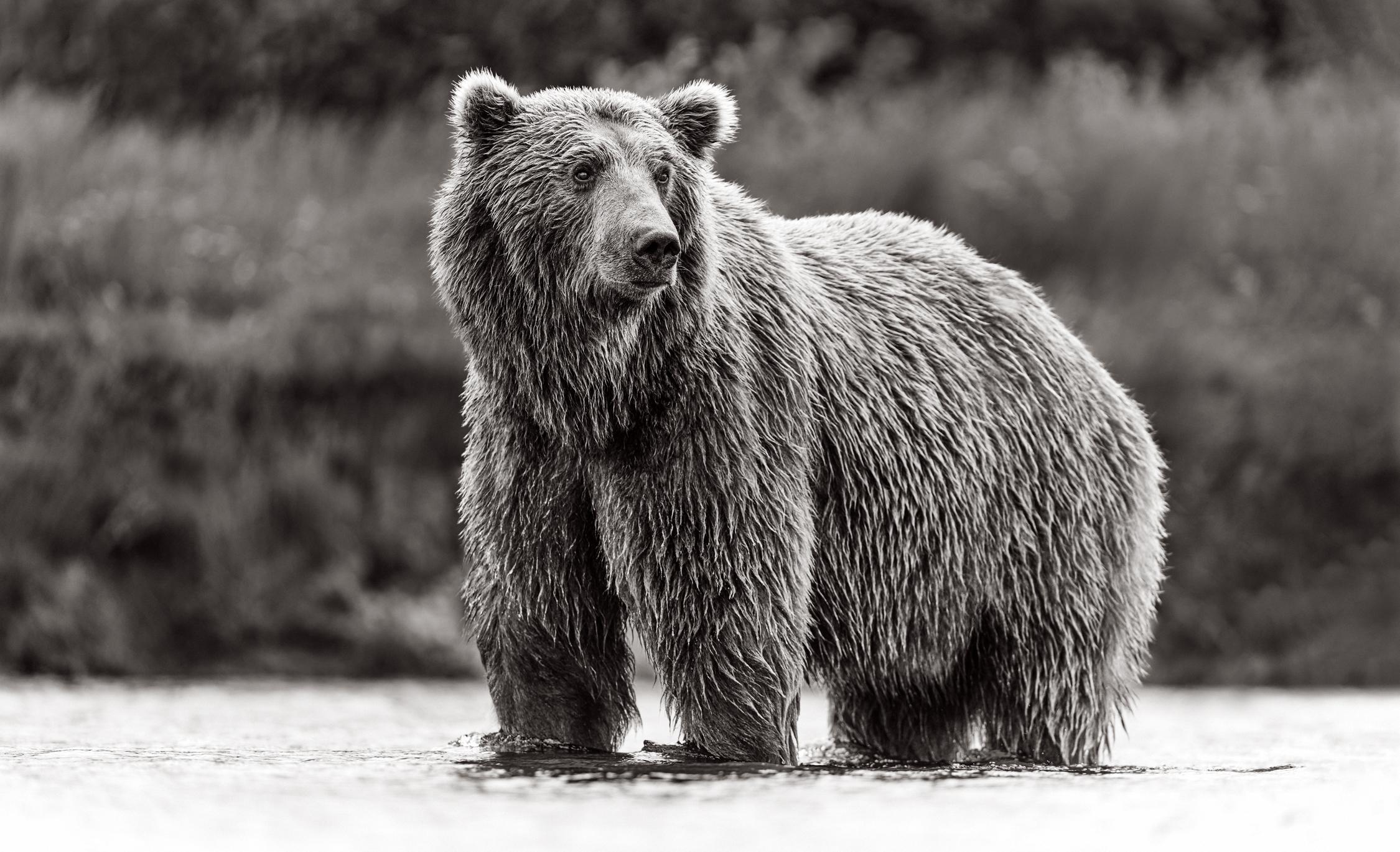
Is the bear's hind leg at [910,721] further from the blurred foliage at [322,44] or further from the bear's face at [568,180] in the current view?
the blurred foliage at [322,44]

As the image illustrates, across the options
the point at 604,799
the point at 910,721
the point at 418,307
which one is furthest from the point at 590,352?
the point at 418,307

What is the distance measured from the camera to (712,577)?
18.5 ft

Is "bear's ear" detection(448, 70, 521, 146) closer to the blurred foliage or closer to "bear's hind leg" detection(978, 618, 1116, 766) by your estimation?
"bear's hind leg" detection(978, 618, 1116, 766)

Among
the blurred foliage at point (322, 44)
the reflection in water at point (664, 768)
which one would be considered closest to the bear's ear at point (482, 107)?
the reflection in water at point (664, 768)

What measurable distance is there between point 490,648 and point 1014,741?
2.00 metres

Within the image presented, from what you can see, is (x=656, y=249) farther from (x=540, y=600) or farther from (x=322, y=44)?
(x=322, y=44)

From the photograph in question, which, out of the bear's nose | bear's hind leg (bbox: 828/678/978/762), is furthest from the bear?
bear's hind leg (bbox: 828/678/978/762)

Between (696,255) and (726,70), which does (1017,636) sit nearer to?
(696,255)

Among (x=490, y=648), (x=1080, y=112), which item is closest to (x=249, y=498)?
(x=490, y=648)

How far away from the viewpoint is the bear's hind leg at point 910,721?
694 cm

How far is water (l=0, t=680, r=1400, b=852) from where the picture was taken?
14.9 feet

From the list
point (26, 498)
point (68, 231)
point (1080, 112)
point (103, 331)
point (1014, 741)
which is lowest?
point (1014, 741)

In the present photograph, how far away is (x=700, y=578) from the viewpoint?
5.66 metres

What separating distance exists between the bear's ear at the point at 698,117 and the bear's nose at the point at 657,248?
2.06ft
